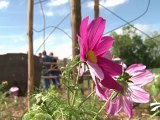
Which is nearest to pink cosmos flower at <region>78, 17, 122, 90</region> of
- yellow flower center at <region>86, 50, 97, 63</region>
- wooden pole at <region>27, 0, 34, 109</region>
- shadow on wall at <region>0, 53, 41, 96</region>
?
yellow flower center at <region>86, 50, 97, 63</region>

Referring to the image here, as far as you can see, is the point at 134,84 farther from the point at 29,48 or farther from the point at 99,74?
the point at 29,48

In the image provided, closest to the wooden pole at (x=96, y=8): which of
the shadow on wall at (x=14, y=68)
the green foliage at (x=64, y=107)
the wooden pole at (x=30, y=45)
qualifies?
the wooden pole at (x=30, y=45)

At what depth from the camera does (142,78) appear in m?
1.24

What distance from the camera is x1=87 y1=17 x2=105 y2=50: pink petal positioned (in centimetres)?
102

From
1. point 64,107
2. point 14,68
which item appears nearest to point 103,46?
point 64,107

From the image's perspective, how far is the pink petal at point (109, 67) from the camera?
104cm

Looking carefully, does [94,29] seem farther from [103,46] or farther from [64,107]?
[64,107]

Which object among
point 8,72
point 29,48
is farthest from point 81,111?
point 8,72

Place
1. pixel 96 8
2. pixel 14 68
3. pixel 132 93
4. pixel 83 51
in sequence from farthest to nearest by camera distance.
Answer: pixel 14 68 < pixel 96 8 < pixel 132 93 < pixel 83 51

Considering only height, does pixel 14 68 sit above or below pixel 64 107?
above

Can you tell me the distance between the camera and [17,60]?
16.5m

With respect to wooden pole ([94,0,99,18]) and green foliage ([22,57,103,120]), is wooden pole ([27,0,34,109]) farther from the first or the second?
green foliage ([22,57,103,120])

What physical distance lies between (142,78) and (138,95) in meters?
0.04

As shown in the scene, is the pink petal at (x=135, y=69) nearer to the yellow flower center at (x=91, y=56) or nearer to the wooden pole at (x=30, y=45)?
the yellow flower center at (x=91, y=56)
